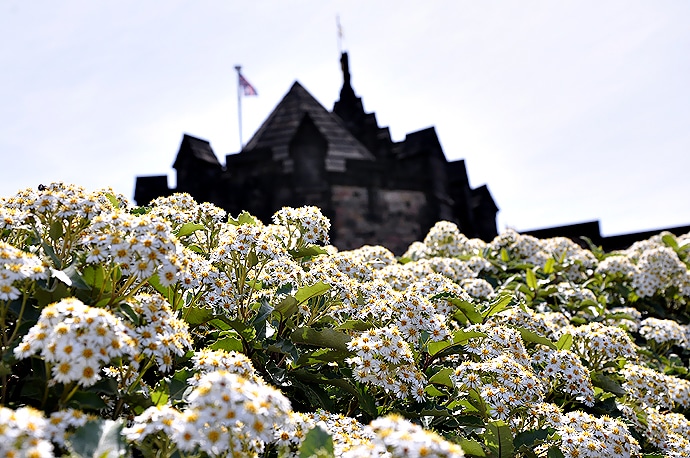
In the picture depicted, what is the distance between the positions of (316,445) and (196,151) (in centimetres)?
1219

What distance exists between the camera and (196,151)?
1304cm

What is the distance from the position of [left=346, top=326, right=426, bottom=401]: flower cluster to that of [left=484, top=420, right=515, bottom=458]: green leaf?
29cm

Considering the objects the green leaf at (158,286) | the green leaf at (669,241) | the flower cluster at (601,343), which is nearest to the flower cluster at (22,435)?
the green leaf at (158,286)

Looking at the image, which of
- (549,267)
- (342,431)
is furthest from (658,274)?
(342,431)

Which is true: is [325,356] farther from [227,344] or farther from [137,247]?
[137,247]

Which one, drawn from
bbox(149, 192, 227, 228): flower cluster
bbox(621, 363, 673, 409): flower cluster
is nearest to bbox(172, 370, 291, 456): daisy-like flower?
bbox(149, 192, 227, 228): flower cluster

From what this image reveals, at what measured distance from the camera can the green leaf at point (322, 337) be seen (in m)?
2.36

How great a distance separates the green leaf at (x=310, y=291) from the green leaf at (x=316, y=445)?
875 millimetres

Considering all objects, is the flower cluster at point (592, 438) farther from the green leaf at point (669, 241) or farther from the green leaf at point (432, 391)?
the green leaf at point (669, 241)

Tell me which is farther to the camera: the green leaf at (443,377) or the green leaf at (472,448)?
the green leaf at (443,377)

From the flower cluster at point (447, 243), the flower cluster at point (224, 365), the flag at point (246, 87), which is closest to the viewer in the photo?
the flower cluster at point (224, 365)

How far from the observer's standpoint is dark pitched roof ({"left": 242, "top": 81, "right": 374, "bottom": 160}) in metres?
13.9

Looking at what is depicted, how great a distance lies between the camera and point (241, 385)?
145 centimetres

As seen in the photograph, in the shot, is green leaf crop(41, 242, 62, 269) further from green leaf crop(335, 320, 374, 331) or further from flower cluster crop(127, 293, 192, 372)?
green leaf crop(335, 320, 374, 331)
